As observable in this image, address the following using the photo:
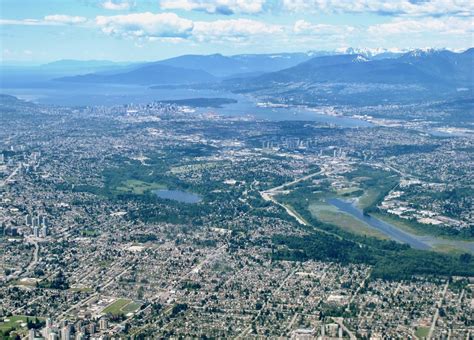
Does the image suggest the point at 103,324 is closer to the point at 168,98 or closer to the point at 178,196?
the point at 178,196

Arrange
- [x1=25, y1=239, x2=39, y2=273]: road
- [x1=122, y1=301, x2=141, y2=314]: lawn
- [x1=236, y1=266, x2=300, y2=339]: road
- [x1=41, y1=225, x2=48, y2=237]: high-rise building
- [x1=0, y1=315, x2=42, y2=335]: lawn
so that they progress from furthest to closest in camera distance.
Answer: [x1=41, y1=225, x2=48, y2=237]: high-rise building, [x1=25, y1=239, x2=39, y2=273]: road, [x1=122, y1=301, x2=141, y2=314]: lawn, [x1=0, y1=315, x2=42, y2=335]: lawn, [x1=236, y1=266, x2=300, y2=339]: road

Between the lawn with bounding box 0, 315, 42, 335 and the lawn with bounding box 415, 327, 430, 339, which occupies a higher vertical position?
the lawn with bounding box 0, 315, 42, 335

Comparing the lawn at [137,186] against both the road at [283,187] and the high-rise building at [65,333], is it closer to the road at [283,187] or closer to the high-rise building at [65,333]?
the road at [283,187]

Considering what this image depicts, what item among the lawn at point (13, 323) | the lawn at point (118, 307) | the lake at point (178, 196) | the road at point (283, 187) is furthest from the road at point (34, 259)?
the road at point (283, 187)

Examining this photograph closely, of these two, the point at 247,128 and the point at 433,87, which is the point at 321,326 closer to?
the point at 247,128

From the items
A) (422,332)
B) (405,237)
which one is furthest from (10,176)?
(422,332)

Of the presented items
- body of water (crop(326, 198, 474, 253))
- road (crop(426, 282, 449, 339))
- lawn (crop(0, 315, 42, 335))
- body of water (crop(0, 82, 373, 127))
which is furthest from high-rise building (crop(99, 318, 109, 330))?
body of water (crop(0, 82, 373, 127))

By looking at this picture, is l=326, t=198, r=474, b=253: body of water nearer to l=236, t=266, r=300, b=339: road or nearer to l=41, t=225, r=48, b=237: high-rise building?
l=236, t=266, r=300, b=339: road

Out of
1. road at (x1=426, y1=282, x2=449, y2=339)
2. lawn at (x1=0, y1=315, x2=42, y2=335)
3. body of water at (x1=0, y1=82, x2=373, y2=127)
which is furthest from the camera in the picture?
body of water at (x1=0, y1=82, x2=373, y2=127)
